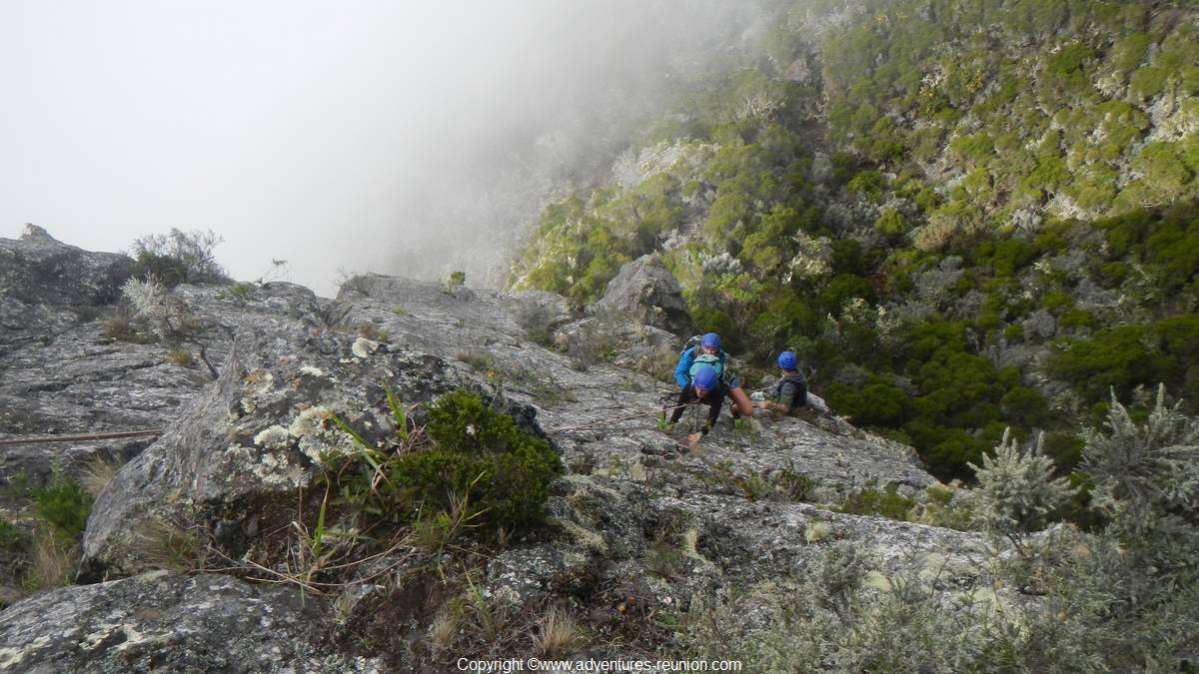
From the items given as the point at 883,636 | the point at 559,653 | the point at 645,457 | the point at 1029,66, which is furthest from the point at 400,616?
the point at 1029,66

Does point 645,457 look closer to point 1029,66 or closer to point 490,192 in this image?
point 1029,66

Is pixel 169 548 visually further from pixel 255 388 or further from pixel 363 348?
pixel 363 348

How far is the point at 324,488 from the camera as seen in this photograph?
3846 millimetres

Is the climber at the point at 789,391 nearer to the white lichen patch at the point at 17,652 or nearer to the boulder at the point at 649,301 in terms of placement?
the boulder at the point at 649,301

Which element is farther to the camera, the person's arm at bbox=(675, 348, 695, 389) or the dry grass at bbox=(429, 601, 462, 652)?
the person's arm at bbox=(675, 348, 695, 389)

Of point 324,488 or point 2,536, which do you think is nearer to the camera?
point 324,488

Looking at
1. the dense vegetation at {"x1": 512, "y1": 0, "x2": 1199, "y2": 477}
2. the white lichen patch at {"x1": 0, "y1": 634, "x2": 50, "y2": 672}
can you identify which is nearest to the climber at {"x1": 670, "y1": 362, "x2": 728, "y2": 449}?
the white lichen patch at {"x1": 0, "y1": 634, "x2": 50, "y2": 672}

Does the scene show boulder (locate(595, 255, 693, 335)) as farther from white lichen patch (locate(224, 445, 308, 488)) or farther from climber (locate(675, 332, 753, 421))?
white lichen patch (locate(224, 445, 308, 488))

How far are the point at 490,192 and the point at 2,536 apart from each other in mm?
43371

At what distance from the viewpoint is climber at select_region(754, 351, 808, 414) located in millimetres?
11148

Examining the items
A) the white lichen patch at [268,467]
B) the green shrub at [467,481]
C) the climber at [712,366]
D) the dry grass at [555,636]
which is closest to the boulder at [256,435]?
the white lichen patch at [268,467]

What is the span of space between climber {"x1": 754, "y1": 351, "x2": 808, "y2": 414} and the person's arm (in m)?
2.14

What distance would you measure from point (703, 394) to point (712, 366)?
0.47 m

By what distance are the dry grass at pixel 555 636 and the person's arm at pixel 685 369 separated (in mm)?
6570
